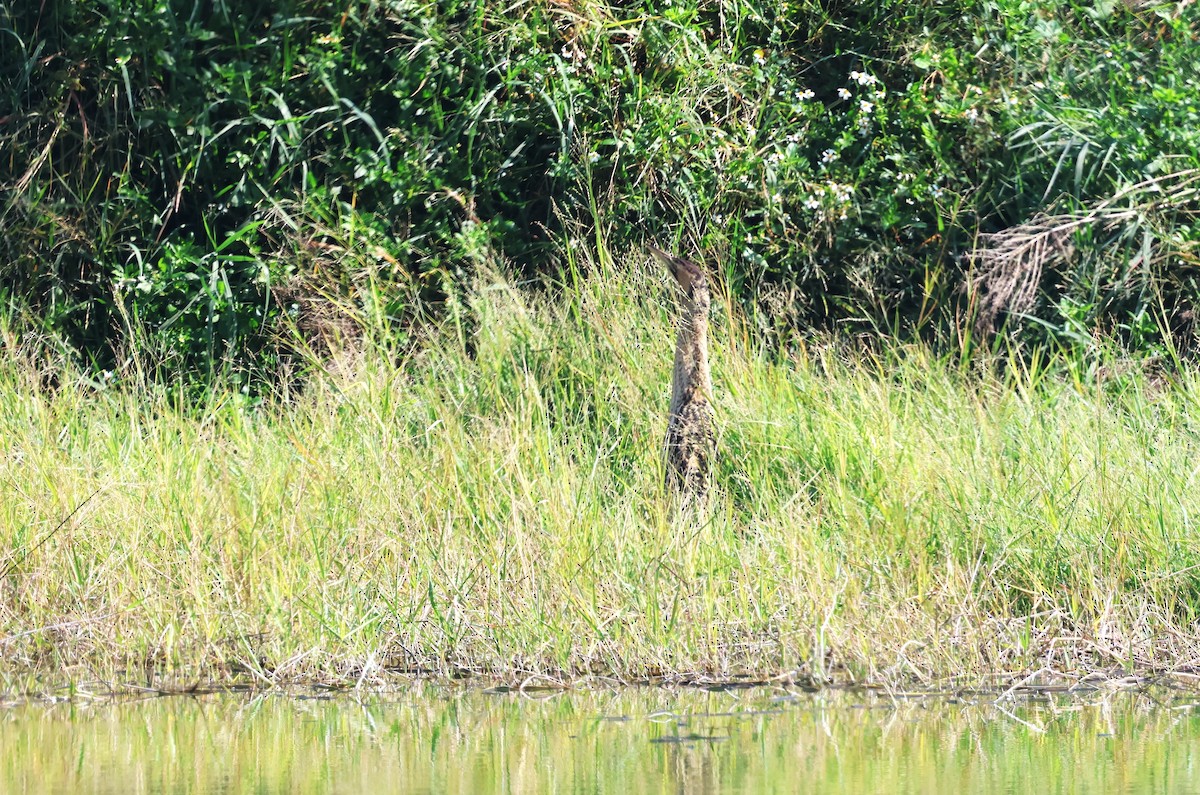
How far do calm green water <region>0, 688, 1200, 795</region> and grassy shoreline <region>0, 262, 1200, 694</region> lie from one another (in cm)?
23

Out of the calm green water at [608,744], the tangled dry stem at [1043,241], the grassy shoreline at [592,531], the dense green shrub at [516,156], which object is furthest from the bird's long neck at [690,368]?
the tangled dry stem at [1043,241]

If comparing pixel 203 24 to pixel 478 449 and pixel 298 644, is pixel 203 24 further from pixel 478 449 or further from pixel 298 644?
pixel 298 644

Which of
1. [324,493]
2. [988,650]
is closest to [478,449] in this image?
[324,493]

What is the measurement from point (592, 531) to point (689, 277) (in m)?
1.21

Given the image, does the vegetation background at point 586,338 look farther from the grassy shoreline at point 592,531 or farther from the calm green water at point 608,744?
the calm green water at point 608,744

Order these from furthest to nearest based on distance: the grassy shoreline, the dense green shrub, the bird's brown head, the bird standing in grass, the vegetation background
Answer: the dense green shrub, the bird's brown head, the bird standing in grass, the vegetation background, the grassy shoreline

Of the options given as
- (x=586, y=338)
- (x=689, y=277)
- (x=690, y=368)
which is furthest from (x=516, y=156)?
(x=690, y=368)

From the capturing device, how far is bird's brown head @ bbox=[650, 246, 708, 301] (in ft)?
17.5

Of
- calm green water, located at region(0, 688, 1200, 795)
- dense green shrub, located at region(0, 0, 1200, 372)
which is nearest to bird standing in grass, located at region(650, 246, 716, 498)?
calm green water, located at region(0, 688, 1200, 795)

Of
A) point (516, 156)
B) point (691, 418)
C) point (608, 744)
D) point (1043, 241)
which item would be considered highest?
point (516, 156)

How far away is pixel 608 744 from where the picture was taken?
343 cm

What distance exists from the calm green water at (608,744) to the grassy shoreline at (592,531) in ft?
0.75

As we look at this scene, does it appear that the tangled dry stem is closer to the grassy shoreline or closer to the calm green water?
the grassy shoreline

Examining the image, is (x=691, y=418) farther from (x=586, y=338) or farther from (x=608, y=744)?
(x=608, y=744)
